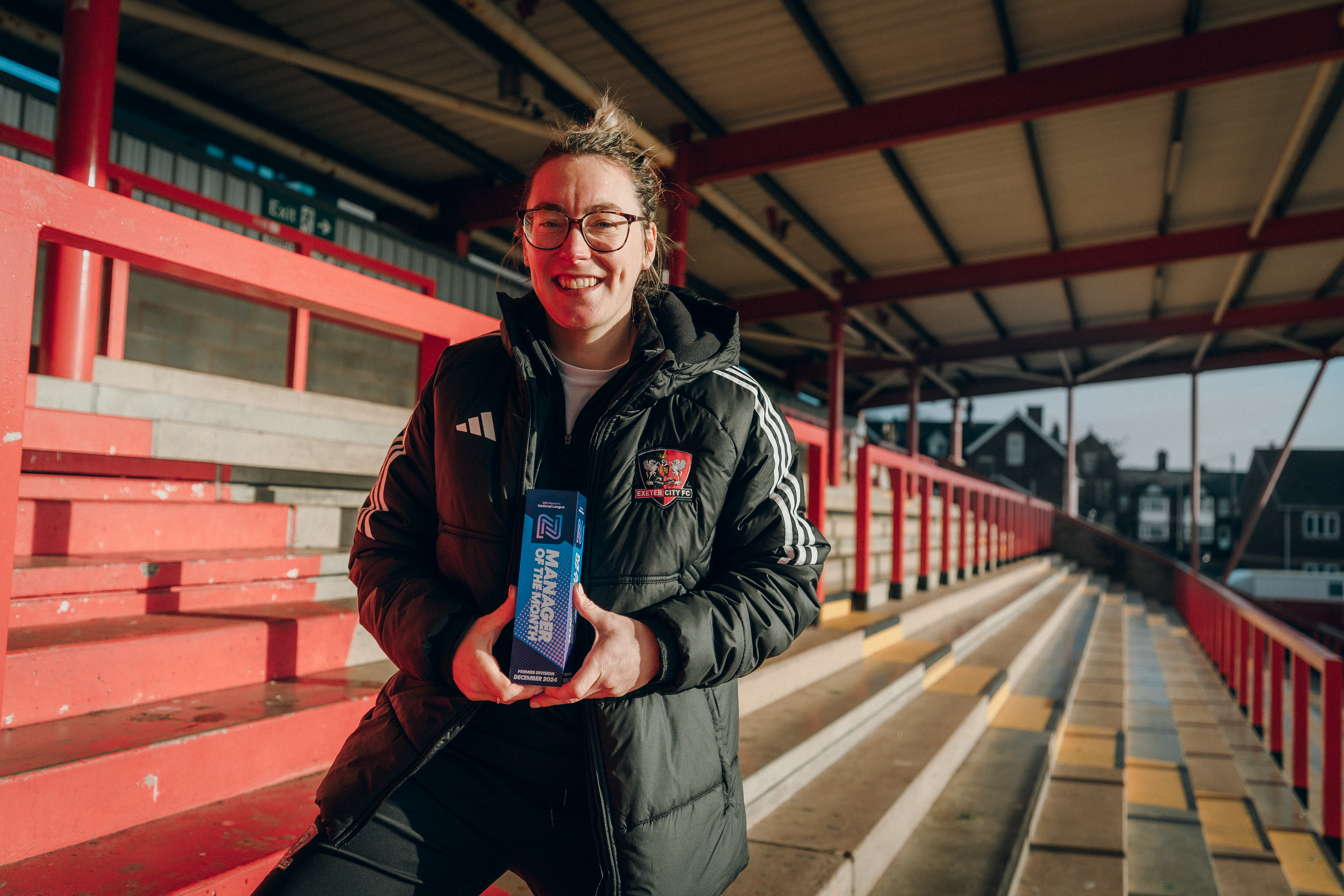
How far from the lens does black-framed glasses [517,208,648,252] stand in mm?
1061

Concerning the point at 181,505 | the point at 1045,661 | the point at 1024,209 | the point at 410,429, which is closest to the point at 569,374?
the point at 410,429

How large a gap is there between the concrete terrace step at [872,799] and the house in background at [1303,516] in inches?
1598

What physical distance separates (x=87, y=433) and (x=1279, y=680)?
689cm

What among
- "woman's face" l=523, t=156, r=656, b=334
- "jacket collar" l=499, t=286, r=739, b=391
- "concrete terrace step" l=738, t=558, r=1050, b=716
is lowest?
"concrete terrace step" l=738, t=558, r=1050, b=716

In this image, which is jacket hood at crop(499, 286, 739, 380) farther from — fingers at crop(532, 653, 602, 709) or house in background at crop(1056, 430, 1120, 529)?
house in background at crop(1056, 430, 1120, 529)

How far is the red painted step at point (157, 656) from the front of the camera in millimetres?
1406

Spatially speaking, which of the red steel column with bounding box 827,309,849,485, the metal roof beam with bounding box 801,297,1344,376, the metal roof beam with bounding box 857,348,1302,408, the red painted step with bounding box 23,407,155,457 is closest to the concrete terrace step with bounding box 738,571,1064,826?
the red painted step with bounding box 23,407,155,457

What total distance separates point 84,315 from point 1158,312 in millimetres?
14917

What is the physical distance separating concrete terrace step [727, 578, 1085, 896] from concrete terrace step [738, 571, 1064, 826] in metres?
0.04

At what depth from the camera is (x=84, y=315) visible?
351 centimetres

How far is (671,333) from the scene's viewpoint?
1.10 metres

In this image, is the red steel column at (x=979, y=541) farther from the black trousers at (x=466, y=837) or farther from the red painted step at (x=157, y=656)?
the black trousers at (x=466, y=837)

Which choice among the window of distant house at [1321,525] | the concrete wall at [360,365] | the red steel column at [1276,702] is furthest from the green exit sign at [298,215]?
the window of distant house at [1321,525]

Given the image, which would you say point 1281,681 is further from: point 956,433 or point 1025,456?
point 1025,456
